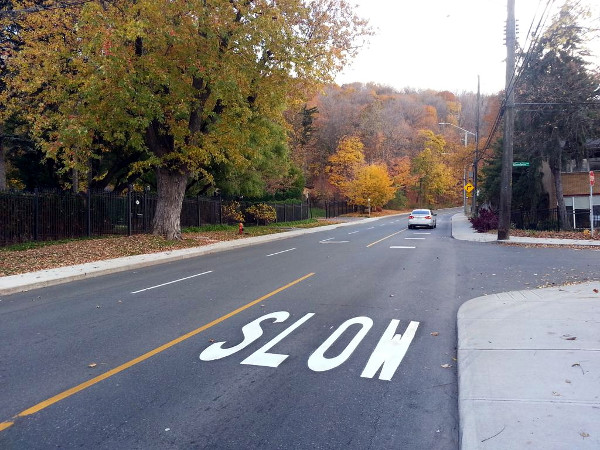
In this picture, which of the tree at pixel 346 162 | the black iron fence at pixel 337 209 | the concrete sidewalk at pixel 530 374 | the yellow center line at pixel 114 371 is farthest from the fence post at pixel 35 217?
the tree at pixel 346 162

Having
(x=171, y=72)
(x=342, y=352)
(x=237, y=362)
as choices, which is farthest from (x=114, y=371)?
(x=171, y=72)

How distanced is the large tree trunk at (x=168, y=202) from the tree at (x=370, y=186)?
49924 mm

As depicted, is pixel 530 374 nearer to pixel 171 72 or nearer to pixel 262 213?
pixel 171 72

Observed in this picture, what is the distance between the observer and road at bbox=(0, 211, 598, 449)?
397 centimetres

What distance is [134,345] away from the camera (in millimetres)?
6316

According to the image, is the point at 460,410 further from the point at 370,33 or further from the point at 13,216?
the point at 370,33

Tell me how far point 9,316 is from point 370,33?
2003cm

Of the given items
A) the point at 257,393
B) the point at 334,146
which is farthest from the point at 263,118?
the point at 334,146

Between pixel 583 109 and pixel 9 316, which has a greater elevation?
pixel 583 109

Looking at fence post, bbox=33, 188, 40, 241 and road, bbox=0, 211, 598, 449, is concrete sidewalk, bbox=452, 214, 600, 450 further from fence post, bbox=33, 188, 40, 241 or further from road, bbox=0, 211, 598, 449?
fence post, bbox=33, 188, 40, 241

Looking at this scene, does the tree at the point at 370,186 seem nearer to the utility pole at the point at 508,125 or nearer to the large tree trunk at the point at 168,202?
the utility pole at the point at 508,125

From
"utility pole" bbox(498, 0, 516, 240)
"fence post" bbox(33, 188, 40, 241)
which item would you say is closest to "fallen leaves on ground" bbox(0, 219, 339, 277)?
"fence post" bbox(33, 188, 40, 241)

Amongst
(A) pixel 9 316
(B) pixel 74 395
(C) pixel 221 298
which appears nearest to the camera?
(B) pixel 74 395

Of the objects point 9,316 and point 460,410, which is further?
point 9,316
